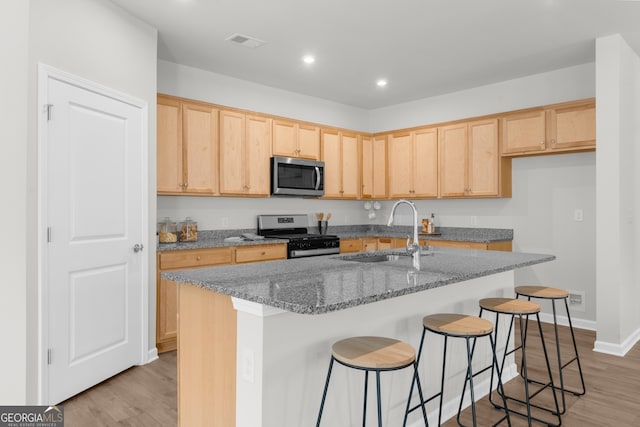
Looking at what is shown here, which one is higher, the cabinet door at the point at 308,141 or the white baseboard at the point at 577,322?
the cabinet door at the point at 308,141

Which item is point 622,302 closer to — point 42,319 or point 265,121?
point 265,121

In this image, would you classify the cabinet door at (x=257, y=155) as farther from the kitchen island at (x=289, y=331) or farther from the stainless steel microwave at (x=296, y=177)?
the kitchen island at (x=289, y=331)

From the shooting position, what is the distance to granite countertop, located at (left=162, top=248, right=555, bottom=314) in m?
1.45

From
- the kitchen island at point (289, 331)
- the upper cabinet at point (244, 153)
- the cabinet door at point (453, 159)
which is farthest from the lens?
the cabinet door at point (453, 159)

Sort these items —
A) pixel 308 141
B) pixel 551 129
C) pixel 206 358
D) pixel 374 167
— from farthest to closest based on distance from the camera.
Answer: pixel 374 167 → pixel 308 141 → pixel 551 129 → pixel 206 358

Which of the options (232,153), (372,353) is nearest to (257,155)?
(232,153)

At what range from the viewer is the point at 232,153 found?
172 inches

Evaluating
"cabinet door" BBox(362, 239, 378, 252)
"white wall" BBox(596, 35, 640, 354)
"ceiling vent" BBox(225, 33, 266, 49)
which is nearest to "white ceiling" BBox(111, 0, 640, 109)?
"ceiling vent" BBox(225, 33, 266, 49)

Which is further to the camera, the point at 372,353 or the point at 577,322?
the point at 577,322

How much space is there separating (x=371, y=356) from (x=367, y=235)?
12.9ft

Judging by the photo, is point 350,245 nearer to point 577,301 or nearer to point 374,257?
point 374,257

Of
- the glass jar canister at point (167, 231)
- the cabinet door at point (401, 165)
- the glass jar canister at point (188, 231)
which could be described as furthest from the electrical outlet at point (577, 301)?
the glass jar canister at point (167, 231)

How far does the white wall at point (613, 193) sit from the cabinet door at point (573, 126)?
1.12 ft

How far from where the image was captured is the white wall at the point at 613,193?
3.45m
